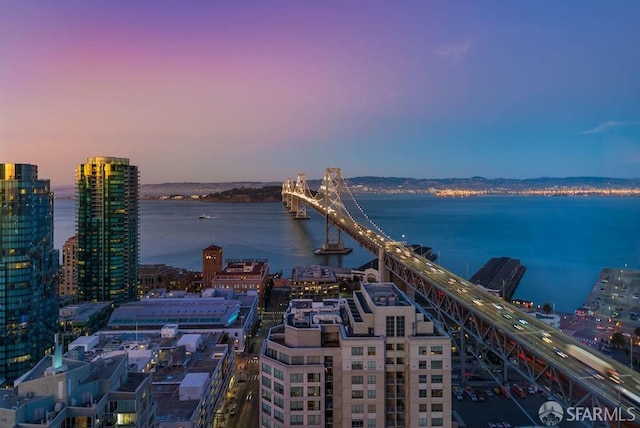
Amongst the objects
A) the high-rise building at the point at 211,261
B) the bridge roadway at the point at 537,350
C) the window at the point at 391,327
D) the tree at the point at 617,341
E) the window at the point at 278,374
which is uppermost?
the window at the point at 391,327

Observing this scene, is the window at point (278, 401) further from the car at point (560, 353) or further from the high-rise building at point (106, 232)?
the high-rise building at point (106, 232)

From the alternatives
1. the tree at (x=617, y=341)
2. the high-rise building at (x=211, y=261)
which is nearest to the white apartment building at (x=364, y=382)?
the tree at (x=617, y=341)

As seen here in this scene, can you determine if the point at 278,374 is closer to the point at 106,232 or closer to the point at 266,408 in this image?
the point at 266,408

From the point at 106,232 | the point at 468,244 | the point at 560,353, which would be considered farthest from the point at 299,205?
the point at 560,353

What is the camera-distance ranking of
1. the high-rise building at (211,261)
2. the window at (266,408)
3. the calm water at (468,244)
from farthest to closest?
the calm water at (468,244) → the high-rise building at (211,261) → the window at (266,408)

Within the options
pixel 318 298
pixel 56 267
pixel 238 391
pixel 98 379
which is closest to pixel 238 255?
pixel 318 298

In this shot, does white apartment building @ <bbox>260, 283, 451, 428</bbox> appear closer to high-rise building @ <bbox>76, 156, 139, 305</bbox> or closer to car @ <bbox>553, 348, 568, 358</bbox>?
car @ <bbox>553, 348, 568, 358</bbox>
